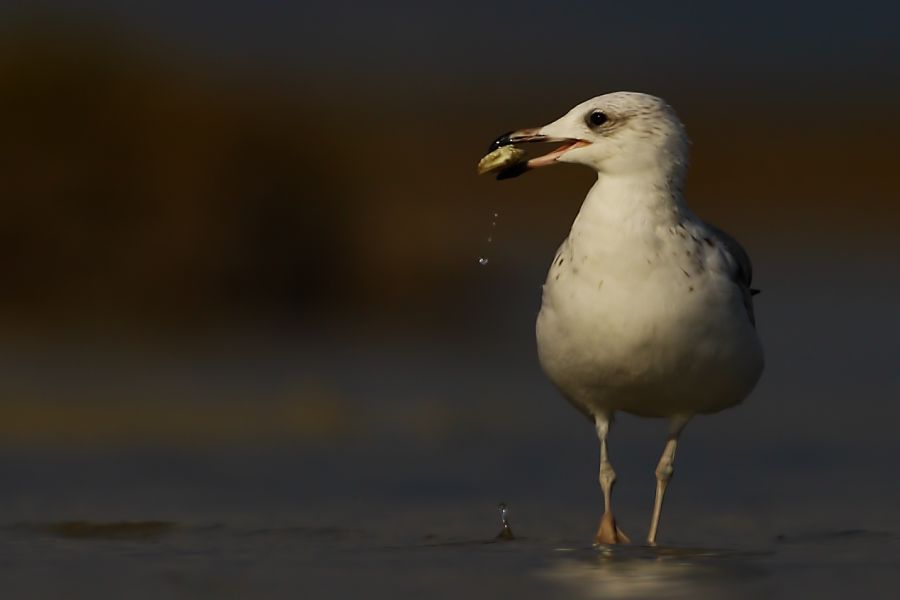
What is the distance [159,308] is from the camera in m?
14.8

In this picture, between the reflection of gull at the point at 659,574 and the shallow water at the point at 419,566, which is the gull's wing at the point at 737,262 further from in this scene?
the reflection of gull at the point at 659,574

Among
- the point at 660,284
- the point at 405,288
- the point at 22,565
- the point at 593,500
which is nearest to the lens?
the point at 22,565

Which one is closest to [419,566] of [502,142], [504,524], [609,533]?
[609,533]

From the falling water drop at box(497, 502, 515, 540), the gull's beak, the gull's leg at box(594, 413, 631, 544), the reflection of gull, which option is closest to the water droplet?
the falling water drop at box(497, 502, 515, 540)

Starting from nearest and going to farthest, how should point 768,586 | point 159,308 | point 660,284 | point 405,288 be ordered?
1. point 768,586
2. point 660,284
3. point 159,308
4. point 405,288

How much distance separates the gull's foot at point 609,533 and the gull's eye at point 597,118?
1.36 meters

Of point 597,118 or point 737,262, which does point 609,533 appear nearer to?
point 737,262

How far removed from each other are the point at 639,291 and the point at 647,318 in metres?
0.10

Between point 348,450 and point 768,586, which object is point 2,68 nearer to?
point 348,450

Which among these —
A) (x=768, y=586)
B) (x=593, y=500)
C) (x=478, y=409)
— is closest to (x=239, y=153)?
(x=478, y=409)

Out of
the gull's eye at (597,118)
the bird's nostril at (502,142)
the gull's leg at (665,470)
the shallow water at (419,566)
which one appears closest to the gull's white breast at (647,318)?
the gull's leg at (665,470)

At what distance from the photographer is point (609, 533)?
25.2 feet

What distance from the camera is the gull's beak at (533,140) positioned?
25.5 ft

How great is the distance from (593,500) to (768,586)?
2710 mm
